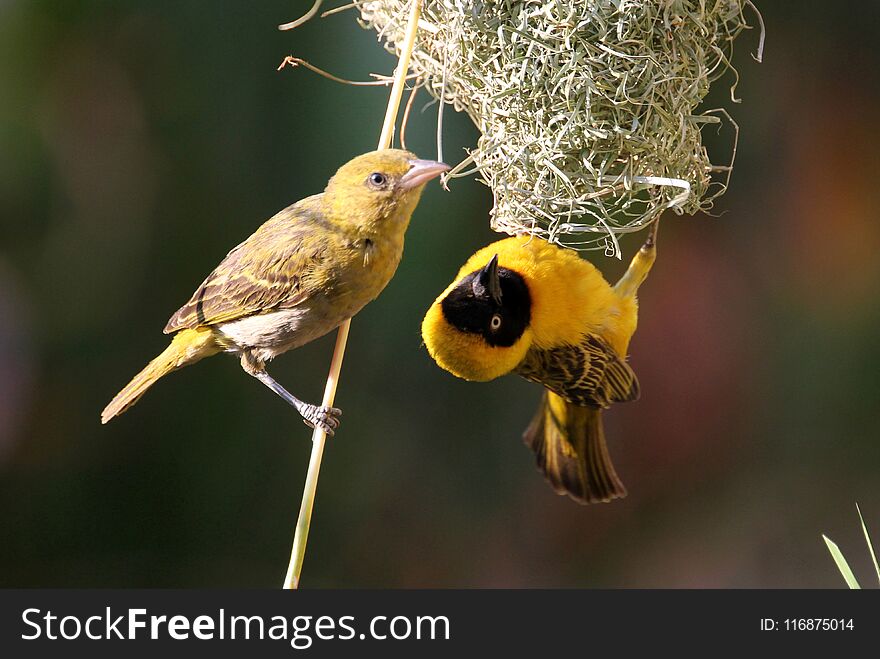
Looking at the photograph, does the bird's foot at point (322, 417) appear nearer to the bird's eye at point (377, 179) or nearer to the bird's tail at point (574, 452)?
the bird's eye at point (377, 179)

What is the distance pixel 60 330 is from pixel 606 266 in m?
1.98

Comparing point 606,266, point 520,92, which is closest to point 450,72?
point 520,92

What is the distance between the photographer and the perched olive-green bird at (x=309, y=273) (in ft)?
6.04

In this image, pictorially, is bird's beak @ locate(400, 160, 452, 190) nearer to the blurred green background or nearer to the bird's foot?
the bird's foot

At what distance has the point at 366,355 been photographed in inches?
157

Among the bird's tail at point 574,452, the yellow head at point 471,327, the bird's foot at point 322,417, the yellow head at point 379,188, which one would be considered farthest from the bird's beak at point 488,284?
the bird's tail at point 574,452

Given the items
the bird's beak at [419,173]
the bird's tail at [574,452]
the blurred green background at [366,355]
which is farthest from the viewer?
the blurred green background at [366,355]

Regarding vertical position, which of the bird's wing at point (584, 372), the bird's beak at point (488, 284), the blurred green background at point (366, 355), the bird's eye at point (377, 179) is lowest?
the bird's eye at point (377, 179)

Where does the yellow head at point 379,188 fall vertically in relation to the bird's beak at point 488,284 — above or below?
below

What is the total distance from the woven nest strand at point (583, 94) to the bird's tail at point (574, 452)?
98 centimetres

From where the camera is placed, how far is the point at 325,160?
11.2 feet

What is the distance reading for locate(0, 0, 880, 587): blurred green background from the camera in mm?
3688

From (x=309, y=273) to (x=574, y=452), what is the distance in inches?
47.0

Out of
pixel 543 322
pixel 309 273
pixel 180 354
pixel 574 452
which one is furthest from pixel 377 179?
pixel 574 452
